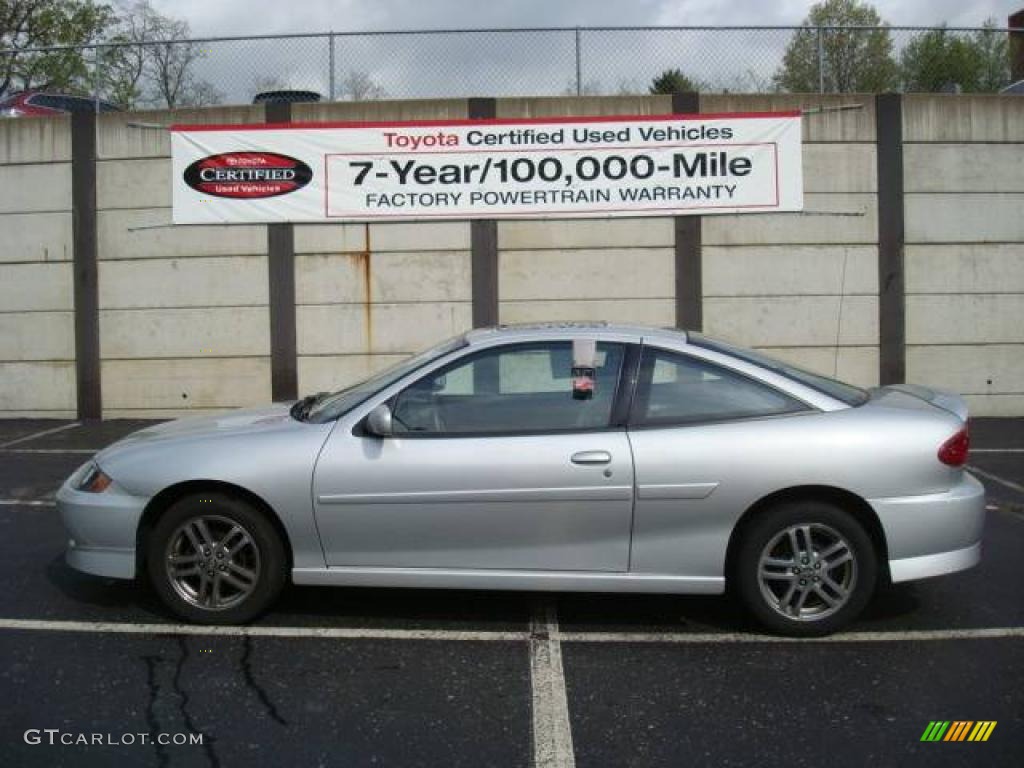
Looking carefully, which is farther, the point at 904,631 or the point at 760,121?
the point at 760,121

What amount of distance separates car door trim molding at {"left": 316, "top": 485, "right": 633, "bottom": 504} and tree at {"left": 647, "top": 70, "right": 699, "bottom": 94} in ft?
28.7

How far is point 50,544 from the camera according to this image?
19.9 feet

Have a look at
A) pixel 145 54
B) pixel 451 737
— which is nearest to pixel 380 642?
pixel 451 737

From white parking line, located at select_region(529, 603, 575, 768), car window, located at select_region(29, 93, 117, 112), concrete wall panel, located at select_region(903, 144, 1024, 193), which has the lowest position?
white parking line, located at select_region(529, 603, 575, 768)

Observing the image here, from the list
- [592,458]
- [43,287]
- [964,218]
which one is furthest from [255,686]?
[964,218]

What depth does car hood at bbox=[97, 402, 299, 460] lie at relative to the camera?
4.62 meters

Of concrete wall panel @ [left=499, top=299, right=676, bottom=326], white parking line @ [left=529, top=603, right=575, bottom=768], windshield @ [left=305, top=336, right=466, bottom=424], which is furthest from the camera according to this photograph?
concrete wall panel @ [left=499, top=299, right=676, bottom=326]

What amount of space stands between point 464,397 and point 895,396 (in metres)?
2.19

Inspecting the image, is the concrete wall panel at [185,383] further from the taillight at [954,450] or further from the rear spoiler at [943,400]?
the taillight at [954,450]

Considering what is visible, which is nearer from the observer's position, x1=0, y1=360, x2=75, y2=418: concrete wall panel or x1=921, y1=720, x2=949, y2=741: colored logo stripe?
x1=921, y1=720, x2=949, y2=741: colored logo stripe

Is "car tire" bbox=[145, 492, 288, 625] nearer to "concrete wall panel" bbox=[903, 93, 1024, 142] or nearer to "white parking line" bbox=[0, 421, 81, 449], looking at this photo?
"white parking line" bbox=[0, 421, 81, 449]

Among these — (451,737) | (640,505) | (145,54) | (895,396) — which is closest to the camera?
(451,737)

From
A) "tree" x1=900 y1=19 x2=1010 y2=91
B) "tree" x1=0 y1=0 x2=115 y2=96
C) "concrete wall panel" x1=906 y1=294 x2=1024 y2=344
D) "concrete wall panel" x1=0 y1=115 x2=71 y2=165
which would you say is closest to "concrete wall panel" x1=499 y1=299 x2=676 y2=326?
"concrete wall panel" x1=906 y1=294 x2=1024 y2=344

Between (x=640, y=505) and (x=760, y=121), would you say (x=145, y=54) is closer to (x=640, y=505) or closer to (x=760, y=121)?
(x=760, y=121)
